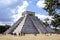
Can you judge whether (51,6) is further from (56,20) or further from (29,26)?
(29,26)

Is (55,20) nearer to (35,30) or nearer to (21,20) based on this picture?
(35,30)

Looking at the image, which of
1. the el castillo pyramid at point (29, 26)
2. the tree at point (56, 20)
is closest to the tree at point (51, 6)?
the tree at point (56, 20)

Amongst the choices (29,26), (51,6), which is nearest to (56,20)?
(51,6)

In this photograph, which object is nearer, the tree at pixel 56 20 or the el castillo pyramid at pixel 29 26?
the tree at pixel 56 20

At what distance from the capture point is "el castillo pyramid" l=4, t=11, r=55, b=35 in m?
67.6

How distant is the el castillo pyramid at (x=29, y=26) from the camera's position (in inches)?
2660

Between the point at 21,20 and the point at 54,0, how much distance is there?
4694cm

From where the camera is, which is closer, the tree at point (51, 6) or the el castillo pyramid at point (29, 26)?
the tree at point (51, 6)

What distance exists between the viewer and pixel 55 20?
35.1 meters

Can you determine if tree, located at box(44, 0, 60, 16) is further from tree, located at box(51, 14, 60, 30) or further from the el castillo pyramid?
the el castillo pyramid

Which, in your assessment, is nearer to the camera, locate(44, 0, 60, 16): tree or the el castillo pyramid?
locate(44, 0, 60, 16): tree

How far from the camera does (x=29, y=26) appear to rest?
2758 inches

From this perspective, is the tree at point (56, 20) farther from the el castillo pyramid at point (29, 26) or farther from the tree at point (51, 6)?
the el castillo pyramid at point (29, 26)

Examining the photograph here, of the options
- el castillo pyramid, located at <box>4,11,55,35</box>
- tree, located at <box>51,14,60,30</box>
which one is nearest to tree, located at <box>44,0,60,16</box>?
tree, located at <box>51,14,60,30</box>
